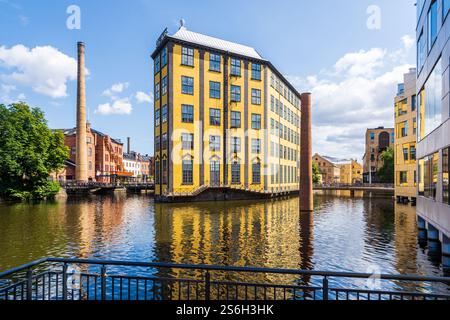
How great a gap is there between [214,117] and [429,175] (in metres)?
32.4

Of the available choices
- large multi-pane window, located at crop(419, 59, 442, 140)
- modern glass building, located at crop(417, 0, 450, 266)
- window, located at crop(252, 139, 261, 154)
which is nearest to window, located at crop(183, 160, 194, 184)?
window, located at crop(252, 139, 261, 154)

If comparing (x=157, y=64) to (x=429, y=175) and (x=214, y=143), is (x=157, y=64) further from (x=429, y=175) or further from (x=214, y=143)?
(x=429, y=175)

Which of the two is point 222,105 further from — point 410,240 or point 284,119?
point 410,240

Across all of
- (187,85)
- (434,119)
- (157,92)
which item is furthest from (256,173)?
(434,119)

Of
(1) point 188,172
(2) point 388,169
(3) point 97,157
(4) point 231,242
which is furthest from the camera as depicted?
(3) point 97,157

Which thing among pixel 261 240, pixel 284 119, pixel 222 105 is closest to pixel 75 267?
pixel 261 240

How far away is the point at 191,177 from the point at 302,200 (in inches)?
665

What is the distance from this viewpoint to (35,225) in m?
22.9

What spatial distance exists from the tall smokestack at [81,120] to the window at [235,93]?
37.3 m

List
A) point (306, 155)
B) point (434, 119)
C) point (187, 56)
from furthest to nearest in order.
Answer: point (187, 56)
point (306, 155)
point (434, 119)

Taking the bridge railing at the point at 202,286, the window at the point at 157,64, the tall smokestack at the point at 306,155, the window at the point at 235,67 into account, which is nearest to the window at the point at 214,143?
the window at the point at 235,67

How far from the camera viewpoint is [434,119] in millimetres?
15289

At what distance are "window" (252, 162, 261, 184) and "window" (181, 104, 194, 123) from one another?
44.1ft

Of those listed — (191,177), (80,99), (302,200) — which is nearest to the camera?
(302,200)
